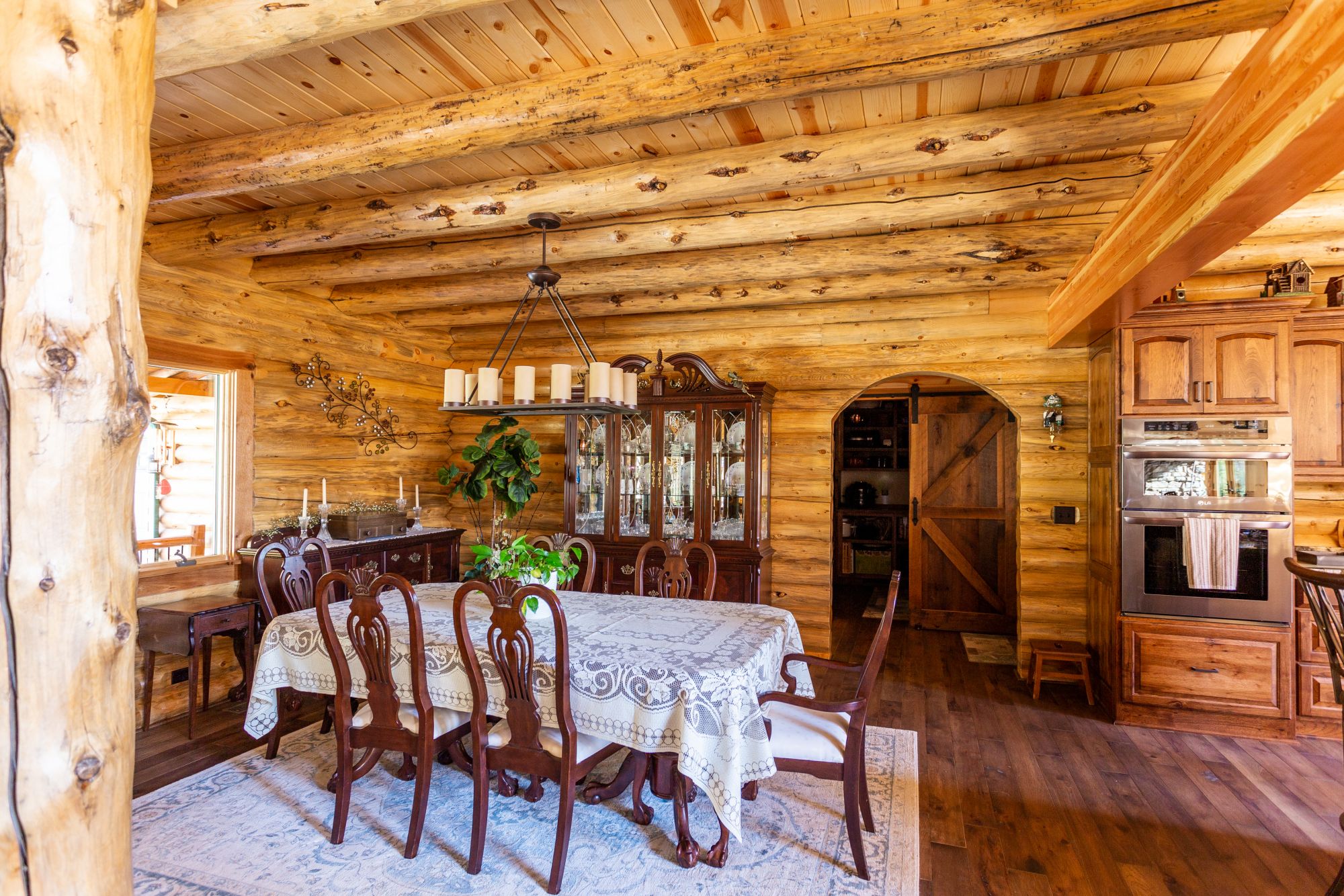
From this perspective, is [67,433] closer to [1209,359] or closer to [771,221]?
[771,221]

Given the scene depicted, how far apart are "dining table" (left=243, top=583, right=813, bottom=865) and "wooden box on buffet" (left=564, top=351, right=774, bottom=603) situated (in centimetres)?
150

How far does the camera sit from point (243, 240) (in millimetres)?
3719

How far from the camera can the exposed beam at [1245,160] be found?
5.49ft

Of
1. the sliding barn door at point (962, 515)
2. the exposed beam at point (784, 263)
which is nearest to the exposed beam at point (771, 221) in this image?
the exposed beam at point (784, 263)

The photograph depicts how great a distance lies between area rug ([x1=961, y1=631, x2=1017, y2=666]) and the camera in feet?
17.1

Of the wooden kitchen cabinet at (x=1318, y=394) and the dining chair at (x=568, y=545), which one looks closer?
the dining chair at (x=568, y=545)

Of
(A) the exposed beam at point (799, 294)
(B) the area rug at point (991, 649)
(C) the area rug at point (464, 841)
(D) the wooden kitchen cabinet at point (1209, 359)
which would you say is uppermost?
(A) the exposed beam at point (799, 294)

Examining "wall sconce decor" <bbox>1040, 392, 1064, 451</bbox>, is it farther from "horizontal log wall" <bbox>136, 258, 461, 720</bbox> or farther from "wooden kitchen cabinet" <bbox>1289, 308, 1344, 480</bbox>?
"horizontal log wall" <bbox>136, 258, 461, 720</bbox>

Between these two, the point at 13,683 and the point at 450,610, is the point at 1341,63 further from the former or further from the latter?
the point at 450,610

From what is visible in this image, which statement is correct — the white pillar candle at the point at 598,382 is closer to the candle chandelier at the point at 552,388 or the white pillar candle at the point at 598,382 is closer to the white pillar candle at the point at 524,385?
the candle chandelier at the point at 552,388

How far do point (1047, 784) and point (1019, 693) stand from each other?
1.38 metres

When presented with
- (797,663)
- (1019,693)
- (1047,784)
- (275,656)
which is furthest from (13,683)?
(1019,693)

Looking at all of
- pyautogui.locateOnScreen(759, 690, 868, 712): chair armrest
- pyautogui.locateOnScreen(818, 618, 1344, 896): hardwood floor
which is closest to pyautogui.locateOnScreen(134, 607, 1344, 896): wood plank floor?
pyautogui.locateOnScreen(818, 618, 1344, 896): hardwood floor

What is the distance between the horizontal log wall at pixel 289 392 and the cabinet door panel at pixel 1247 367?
5.44 metres
